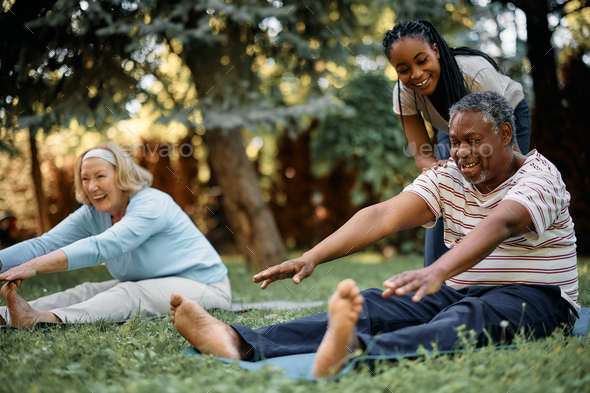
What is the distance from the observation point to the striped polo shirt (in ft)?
6.06

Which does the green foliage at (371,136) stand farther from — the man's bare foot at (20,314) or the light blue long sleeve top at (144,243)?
the man's bare foot at (20,314)

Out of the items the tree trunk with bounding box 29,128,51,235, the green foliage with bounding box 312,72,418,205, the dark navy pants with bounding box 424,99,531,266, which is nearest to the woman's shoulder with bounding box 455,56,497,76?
the dark navy pants with bounding box 424,99,531,266

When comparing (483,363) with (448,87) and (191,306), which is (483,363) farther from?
(448,87)

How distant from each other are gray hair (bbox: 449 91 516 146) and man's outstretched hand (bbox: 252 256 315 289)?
0.99 metres

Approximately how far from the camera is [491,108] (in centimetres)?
201

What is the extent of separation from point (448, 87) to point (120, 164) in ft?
6.76

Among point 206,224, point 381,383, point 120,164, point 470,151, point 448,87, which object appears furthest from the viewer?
point 206,224

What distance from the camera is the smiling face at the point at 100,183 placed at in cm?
290

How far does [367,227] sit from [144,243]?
62.0 inches

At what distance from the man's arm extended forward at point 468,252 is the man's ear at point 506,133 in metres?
0.38

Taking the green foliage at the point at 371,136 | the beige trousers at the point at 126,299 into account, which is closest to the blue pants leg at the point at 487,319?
the beige trousers at the point at 126,299

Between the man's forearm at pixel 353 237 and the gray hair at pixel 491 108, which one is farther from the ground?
the gray hair at pixel 491 108

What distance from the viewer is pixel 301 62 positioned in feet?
21.2

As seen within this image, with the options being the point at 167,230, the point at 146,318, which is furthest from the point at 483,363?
the point at 167,230
